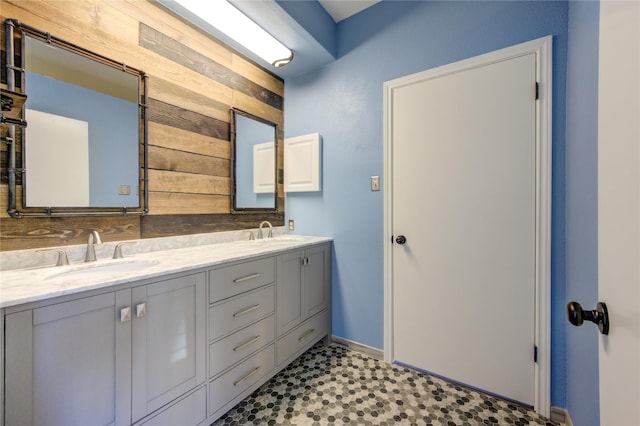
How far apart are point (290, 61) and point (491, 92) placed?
149 cm

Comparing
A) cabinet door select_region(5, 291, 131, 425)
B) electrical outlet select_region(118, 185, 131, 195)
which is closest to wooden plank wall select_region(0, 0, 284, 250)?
electrical outlet select_region(118, 185, 131, 195)

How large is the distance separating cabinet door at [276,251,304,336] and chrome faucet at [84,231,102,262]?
0.97m

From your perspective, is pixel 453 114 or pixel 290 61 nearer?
pixel 453 114

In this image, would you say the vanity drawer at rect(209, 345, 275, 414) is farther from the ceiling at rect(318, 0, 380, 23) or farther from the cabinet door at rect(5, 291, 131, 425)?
the ceiling at rect(318, 0, 380, 23)

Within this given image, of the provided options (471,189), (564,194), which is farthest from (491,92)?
(564,194)

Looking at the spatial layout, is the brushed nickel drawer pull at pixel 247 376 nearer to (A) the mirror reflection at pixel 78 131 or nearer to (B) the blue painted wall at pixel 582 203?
(A) the mirror reflection at pixel 78 131

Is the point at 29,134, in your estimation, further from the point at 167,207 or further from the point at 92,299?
the point at 92,299

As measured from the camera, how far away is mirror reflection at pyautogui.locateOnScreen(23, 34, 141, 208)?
1248mm

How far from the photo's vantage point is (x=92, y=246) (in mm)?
1378

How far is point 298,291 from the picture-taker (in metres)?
1.97

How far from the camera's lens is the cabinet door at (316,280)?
2049mm

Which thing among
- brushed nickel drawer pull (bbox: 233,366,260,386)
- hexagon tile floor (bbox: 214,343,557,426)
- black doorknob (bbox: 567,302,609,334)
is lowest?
hexagon tile floor (bbox: 214,343,557,426)

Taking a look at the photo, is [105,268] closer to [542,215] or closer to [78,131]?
[78,131]

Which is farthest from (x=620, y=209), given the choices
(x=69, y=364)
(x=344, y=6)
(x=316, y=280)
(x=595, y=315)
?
(x=344, y=6)
